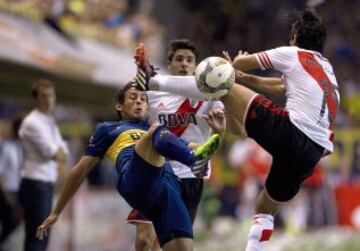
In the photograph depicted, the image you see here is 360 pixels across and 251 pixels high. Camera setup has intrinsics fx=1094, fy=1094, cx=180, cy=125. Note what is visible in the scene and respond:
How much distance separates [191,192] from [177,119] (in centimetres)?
69

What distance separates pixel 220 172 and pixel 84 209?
16.9 feet

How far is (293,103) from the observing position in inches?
361

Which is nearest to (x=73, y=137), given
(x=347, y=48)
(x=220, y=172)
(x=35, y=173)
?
(x=220, y=172)

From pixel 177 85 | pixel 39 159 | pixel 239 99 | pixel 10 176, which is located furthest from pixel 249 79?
pixel 10 176

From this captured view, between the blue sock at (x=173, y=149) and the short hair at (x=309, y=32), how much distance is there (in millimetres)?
1706

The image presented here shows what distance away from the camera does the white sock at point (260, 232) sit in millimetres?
9594

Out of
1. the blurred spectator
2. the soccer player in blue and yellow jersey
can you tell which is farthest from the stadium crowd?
the soccer player in blue and yellow jersey

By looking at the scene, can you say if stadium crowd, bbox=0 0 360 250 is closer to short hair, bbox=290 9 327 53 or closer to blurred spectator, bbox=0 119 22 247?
blurred spectator, bbox=0 119 22 247

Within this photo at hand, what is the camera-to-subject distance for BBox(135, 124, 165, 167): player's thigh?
331 inches

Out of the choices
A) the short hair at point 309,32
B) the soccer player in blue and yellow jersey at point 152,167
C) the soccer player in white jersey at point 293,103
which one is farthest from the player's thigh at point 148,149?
the short hair at point 309,32

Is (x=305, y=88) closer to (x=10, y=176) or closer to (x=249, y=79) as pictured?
(x=249, y=79)

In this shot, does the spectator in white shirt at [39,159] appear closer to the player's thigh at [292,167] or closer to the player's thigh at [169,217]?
the player's thigh at [292,167]

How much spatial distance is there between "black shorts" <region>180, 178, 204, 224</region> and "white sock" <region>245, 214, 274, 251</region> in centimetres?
73

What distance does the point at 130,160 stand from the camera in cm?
890
